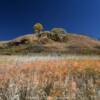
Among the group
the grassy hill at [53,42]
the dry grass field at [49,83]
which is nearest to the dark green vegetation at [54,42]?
the grassy hill at [53,42]

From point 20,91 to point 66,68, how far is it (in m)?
2.56

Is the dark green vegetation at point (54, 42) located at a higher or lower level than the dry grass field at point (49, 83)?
higher

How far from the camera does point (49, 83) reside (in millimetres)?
8375

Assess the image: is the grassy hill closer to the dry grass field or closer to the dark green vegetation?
the dark green vegetation

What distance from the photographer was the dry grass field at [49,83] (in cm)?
777

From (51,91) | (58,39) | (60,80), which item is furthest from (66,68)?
(58,39)

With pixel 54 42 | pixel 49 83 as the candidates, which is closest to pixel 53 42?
pixel 54 42

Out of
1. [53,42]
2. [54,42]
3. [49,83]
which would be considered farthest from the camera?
[53,42]

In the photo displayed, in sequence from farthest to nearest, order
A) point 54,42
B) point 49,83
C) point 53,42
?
point 53,42 → point 54,42 → point 49,83

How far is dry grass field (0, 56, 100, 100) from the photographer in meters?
A: 7.77

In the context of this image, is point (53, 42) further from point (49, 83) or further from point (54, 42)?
point (49, 83)

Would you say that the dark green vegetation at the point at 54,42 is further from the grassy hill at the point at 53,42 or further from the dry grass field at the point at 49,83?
the dry grass field at the point at 49,83

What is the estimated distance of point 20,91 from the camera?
26.0 feet

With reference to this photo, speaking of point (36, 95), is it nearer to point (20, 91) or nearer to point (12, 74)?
point (20, 91)
